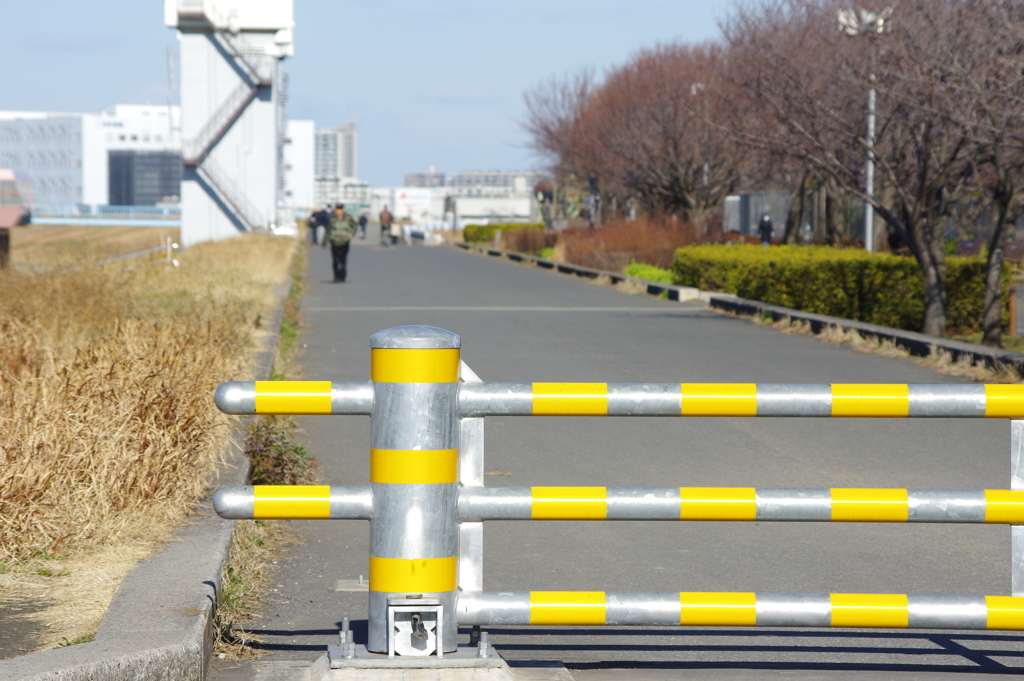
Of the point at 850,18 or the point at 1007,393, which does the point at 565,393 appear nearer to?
the point at 1007,393

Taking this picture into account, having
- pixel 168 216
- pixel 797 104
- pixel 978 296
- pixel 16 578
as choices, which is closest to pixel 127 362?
pixel 16 578

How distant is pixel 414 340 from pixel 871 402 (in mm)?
1381

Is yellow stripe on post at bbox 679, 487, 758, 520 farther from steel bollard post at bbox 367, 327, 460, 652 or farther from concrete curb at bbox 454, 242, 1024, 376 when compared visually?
concrete curb at bbox 454, 242, 1024, 376

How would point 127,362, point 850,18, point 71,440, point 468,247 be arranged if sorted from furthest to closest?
1. point 468,247
2. point 850,18
3. point 127,362
4. point 71,440

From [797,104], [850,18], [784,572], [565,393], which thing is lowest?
[784,572]

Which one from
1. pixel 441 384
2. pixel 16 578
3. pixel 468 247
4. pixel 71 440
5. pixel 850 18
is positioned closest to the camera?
pixel 441 384

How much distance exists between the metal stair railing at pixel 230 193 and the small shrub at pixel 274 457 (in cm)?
5011

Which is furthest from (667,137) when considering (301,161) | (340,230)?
(301,161)

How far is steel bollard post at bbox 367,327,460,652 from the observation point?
347cm

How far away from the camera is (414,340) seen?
3.46 m

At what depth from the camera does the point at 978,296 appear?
15.6m

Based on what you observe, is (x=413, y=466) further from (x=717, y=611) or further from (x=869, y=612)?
(x=869, y=612)

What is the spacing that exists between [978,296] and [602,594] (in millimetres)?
13299

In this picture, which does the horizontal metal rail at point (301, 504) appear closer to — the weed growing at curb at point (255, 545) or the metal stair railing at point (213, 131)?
the weed growing at curb at point (255, 545)
